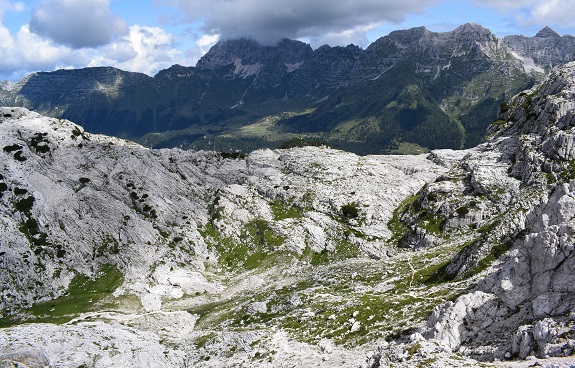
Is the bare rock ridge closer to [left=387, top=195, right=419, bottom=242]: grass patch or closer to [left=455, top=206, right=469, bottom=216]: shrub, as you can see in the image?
[left=455, top=206, right=469, bottom=216]: shrub

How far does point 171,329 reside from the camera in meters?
87.1

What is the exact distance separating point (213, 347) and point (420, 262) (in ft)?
162

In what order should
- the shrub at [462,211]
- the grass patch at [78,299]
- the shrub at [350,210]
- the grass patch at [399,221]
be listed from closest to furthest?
1. the grass patch at [78,299]
2. the shrub at [462,211]
3. the grass patch at [399,221]
4. the shrub at [350,210]

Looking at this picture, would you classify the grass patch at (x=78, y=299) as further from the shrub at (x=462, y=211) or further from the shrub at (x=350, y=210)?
the shrub at (x=462, y=211)

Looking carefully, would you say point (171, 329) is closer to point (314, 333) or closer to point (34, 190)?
point (314, 333)

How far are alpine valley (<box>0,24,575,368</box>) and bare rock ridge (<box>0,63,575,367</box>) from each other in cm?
43

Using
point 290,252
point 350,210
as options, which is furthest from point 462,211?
point 290,252

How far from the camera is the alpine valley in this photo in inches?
1886

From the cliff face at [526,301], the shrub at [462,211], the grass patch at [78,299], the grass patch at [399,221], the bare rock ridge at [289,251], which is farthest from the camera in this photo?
the grass patch at [399,221]

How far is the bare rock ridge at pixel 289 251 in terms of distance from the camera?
48.4m

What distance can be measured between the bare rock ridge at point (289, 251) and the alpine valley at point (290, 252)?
0.43 meters

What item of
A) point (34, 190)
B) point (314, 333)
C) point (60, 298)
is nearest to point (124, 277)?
point (60, 298)

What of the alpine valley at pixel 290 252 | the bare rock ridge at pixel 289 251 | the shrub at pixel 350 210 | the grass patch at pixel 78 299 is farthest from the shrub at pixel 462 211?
the grass patch at pixel 78 299

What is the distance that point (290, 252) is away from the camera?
125 metres
